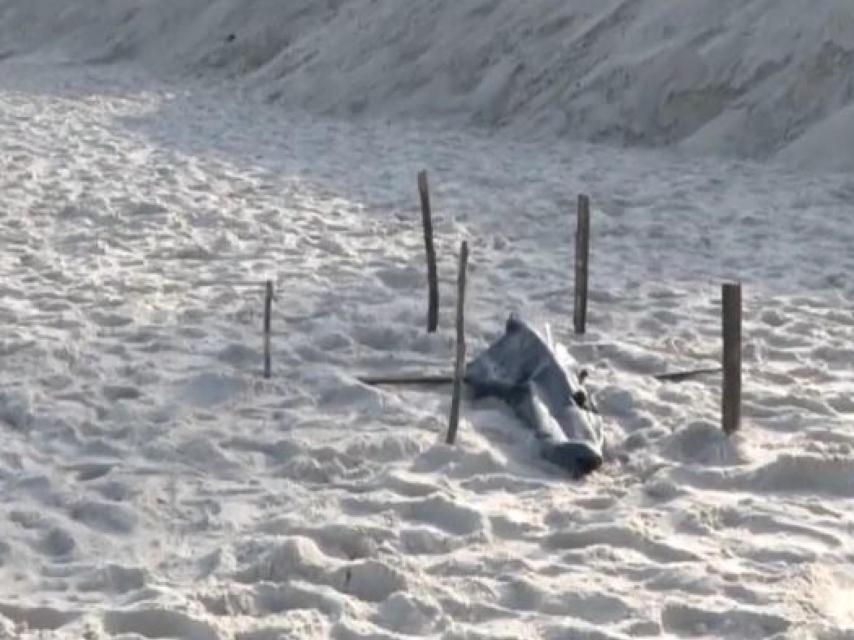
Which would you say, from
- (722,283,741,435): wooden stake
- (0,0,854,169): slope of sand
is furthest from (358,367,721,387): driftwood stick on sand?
(0,0,854,169): slope of sand

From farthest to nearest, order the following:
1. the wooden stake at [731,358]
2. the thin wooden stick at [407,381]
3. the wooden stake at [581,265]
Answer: the wooden stake at [581,265], the thin wooden stick at [407,381], the wooden stake at [731,358]

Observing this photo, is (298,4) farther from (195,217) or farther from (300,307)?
(300,307)

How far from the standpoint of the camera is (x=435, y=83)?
16078 millimetres

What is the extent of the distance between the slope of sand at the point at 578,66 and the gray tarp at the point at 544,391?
20.1ft

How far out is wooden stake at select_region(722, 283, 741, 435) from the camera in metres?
5.92

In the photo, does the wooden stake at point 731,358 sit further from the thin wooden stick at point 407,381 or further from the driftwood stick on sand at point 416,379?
the thin wooden stick at point 407,381

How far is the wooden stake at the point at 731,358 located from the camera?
233 inches

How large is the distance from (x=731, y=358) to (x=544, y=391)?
2.44 feet

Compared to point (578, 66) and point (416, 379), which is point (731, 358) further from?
point (578, 66)

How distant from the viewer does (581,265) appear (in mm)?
7250

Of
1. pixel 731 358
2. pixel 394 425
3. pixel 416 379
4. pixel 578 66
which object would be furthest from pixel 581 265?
pixel 578 66

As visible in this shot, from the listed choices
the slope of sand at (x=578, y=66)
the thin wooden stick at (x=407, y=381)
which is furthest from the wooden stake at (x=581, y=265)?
the slope of sand at (x=578, y=66)

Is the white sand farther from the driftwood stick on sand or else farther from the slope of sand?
the slope of sand

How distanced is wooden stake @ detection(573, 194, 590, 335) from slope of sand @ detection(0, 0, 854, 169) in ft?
17.1
